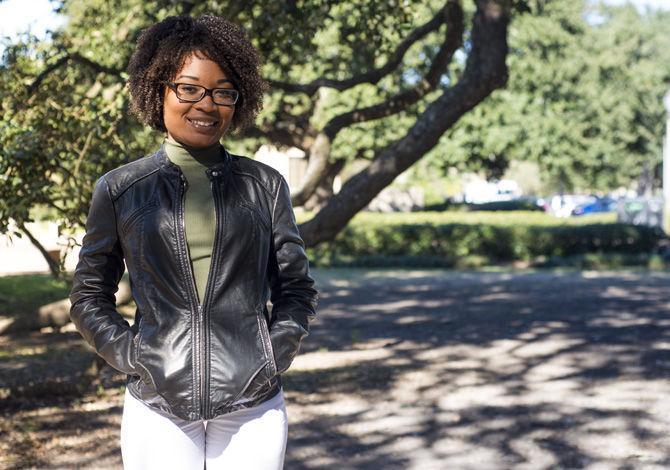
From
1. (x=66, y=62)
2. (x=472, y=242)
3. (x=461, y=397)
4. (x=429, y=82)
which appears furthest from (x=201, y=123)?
(x=472, y=242)

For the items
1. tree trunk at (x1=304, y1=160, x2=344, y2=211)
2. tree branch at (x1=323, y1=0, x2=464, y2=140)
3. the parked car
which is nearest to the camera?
tree branch at (x1=323, y1=0, x2=464, y2=140)

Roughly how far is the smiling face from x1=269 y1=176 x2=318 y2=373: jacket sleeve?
0.25 metres

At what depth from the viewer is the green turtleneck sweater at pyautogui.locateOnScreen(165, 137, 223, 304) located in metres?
2.50

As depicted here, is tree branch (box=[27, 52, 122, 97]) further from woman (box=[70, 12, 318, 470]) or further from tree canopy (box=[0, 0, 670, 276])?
woman (box=[70, 12, 318, 470])

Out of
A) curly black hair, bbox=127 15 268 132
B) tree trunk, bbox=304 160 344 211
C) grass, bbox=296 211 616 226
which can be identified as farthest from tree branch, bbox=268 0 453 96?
tree trunk, bbox=304 160 344 211

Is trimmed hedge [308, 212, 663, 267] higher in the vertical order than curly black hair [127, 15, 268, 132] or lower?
lower

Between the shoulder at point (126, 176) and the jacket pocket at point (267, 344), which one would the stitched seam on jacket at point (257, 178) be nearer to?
the shoulder at point (126, 176)

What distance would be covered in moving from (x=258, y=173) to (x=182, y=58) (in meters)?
0.37

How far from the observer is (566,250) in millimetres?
22016

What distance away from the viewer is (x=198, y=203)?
8.42ft

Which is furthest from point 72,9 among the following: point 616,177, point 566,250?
point 616,177

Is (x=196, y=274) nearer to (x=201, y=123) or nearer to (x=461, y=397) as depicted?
(x=201, y=123)

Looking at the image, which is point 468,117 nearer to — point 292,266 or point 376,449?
point 376,449

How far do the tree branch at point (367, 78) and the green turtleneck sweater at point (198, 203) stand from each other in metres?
6.47
